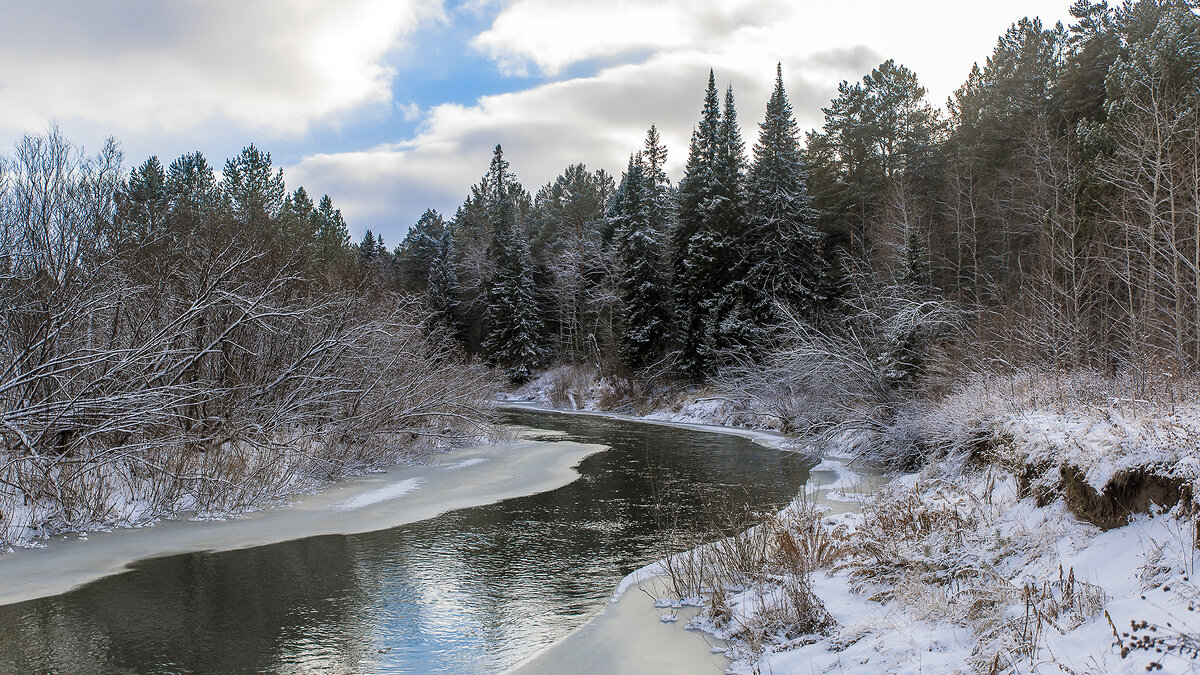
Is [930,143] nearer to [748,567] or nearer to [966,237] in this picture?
[966,237]

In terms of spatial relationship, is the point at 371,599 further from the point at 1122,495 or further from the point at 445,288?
the point at 445,288

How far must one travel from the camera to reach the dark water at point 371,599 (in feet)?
22.0

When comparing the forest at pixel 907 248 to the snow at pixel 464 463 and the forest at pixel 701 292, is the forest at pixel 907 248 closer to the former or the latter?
the forest at pixel 701 292

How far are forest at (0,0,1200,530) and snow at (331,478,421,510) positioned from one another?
1383 millimetres

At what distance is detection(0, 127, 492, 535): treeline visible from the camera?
424 inches

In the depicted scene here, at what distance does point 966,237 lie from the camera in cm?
3331

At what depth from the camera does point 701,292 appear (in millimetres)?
35344

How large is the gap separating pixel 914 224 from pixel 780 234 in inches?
230

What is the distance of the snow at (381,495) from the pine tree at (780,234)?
67.1 ft

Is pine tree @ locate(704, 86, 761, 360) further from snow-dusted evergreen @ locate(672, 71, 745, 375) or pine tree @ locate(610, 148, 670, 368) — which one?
pine tree @ locate(610, 148, 670, 368)

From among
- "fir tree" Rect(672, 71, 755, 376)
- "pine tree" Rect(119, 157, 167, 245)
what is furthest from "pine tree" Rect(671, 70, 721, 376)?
"pine tree" Rect(119, 157, 167, 245)

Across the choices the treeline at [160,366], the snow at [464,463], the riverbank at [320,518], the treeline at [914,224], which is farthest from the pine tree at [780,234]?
the treeline at [160,366]

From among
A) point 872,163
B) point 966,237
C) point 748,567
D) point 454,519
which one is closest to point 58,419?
point 454,519

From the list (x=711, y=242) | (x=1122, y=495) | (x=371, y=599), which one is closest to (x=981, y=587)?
(x=1122, y=495)
